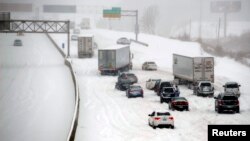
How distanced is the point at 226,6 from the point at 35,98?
121 metres

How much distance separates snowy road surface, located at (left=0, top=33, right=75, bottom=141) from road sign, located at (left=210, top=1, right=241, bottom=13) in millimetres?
79656

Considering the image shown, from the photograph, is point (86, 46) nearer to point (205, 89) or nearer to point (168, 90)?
point (205, 89)

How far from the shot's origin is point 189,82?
55.2m

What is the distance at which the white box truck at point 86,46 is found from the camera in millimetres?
88062

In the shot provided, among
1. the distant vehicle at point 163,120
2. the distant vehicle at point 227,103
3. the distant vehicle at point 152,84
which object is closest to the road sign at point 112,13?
the distant vehicle at point 152,84

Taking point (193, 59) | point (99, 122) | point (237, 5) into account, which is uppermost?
point (237, 5)

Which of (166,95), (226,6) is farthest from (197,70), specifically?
(226,6)

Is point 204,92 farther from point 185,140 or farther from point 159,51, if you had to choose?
point 159,51

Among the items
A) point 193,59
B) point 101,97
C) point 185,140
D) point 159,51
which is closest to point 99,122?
point 185,140

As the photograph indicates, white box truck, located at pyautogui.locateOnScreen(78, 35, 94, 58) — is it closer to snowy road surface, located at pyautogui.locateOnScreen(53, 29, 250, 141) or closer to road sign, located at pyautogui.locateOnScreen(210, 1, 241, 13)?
snowy road surface, located at pyautogui.locateOnScreen(53, 29, 250, 141)

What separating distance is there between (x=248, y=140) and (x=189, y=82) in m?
30.5

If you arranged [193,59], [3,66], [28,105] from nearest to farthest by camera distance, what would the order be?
[28,105] → [193,59] → [3,66]

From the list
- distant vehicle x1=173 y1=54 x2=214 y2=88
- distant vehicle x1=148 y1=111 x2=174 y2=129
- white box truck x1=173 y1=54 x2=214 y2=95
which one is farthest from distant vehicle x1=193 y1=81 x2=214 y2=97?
distant vehicle x1=148 y1=111 x2=174 y2=129

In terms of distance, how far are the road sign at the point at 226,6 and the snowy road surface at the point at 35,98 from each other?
261 feet
